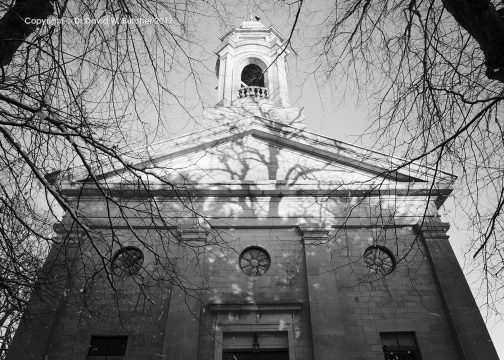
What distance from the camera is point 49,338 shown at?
29.9 feet

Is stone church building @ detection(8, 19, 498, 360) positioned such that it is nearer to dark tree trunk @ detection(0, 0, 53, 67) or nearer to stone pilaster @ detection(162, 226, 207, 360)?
stone pilaster @ detection(162, 226, 207, 360)

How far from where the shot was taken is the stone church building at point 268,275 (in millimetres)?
9062

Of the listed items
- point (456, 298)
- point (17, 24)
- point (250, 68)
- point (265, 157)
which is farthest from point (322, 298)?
point (250, 68)

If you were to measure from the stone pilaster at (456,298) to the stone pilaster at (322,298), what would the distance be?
2.72 metres

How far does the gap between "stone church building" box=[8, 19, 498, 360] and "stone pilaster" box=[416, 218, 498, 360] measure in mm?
30

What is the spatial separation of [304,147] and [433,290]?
6.18 metres

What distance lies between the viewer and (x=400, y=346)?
929 centimetres

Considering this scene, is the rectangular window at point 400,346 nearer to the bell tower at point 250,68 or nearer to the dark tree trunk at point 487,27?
the dark tree trunk at point 487,27

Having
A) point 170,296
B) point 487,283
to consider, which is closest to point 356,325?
point 170,296

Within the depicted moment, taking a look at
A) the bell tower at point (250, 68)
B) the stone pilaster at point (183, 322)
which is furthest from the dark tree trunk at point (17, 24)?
the bell tower at point (250, 68)

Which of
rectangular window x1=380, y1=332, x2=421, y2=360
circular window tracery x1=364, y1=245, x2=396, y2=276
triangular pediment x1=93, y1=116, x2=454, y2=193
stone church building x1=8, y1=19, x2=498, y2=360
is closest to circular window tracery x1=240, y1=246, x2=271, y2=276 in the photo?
stone church building x1=8, y1=19, x2=498, y2=360

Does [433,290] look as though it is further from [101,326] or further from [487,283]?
[101,326]

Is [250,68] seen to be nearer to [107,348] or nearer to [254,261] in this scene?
[254,261]

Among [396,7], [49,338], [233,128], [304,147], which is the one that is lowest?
[49,338]
